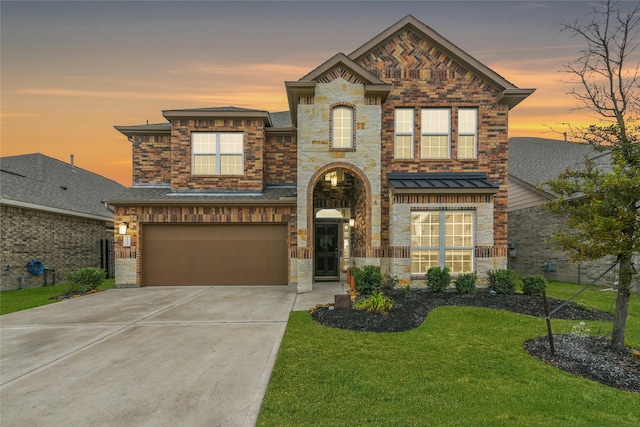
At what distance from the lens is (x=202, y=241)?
1255cm

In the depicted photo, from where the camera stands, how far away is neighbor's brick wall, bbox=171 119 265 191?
12.9m

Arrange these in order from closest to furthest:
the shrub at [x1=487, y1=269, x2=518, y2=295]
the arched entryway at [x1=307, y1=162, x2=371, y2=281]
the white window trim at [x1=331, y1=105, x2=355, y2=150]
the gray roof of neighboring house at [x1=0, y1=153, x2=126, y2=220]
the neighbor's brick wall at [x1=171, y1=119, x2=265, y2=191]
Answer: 1. the shrub at [x1=487, y1=269, x2=518, y2=295]
2. the white window trim at [x1=331, y1=105, x2=355, y2=150]
3. the neighbor's brick wall at [x1=171, y1=119, x2=265, y2=191]
4. the arched entryway at [x1=307, y1=162, x2=371, y2=281]
5. the gray roof of neighboring house at [x1=0, y1=153, x2=126, y2=220]

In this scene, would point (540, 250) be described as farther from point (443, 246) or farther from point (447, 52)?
point (447, 52)

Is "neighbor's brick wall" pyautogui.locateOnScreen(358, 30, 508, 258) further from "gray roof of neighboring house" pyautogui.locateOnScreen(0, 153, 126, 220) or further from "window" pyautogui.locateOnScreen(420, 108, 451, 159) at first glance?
"gray roof of neighboring house" pyautogui.locateOnScreen(0, 153, 126, 220)

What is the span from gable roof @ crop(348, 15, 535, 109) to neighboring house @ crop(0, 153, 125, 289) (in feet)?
39.3

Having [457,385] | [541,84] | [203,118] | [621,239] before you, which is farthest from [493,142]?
[203,118]

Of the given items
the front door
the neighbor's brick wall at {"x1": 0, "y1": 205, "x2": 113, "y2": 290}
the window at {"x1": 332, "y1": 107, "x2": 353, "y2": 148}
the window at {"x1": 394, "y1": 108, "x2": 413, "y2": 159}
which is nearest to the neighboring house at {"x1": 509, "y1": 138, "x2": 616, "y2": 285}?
the window at {"x1": 394, "y1": 108, "x2": 413, "y2": 159}

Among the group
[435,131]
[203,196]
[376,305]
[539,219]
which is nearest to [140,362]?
[376,305]

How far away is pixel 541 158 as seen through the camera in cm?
1841

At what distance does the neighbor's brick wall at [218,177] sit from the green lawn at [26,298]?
5.41 metres

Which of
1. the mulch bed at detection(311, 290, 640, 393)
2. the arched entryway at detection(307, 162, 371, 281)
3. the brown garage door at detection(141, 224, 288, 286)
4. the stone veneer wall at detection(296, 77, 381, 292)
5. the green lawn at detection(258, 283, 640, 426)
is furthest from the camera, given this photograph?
the arched entryway at detection(307, 162, 371, 281)

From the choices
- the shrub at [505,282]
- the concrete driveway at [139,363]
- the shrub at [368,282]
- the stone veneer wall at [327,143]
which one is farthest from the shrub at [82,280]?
the shrub at [505,282]

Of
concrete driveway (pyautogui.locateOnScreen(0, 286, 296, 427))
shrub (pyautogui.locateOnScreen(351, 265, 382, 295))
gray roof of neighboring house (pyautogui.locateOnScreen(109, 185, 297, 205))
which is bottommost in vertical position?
concrete driveway (pyautogui.locateOnScreen(0, 286, 296, 427))

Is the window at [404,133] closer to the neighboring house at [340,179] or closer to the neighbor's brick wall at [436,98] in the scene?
the neighboring house at [340,179]
